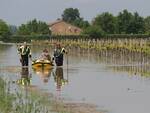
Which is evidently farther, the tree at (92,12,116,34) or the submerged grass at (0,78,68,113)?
the tree at (92,12,116,34)

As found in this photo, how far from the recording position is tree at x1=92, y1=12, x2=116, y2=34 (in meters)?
115

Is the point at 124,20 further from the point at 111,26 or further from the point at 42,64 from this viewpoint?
the point at 42,64

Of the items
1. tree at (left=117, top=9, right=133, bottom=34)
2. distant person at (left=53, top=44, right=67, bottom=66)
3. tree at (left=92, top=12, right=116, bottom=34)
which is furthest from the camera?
tree at (left=92, top=12, right=116, bottom=34)

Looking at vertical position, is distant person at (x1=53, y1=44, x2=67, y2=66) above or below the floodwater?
above

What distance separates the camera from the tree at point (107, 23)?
4532 inches

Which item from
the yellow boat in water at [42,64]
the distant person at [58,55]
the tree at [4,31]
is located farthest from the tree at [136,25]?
the yellow boat in water at [42,64]

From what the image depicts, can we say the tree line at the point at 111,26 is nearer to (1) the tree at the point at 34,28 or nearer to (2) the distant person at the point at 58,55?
(1) the tree at the point at 34,28

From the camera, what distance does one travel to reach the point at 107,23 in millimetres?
115938

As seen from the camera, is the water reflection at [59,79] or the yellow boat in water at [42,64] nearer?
the water reflection at [59,79]

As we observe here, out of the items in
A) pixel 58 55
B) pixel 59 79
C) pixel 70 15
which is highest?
pixel 70 15

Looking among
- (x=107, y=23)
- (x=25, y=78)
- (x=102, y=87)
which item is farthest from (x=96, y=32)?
(x=102, y=87)

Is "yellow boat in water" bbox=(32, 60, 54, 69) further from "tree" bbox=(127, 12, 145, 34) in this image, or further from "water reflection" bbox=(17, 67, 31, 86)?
"tree" bbox=(127, 12, 145, 34)

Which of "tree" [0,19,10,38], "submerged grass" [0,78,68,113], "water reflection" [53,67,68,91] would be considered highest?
"submerged grass" [0,78,68,113]

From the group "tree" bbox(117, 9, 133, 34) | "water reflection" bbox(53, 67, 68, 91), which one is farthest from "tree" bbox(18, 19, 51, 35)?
"water reflection" bbox(53, 67, 68, 91)
